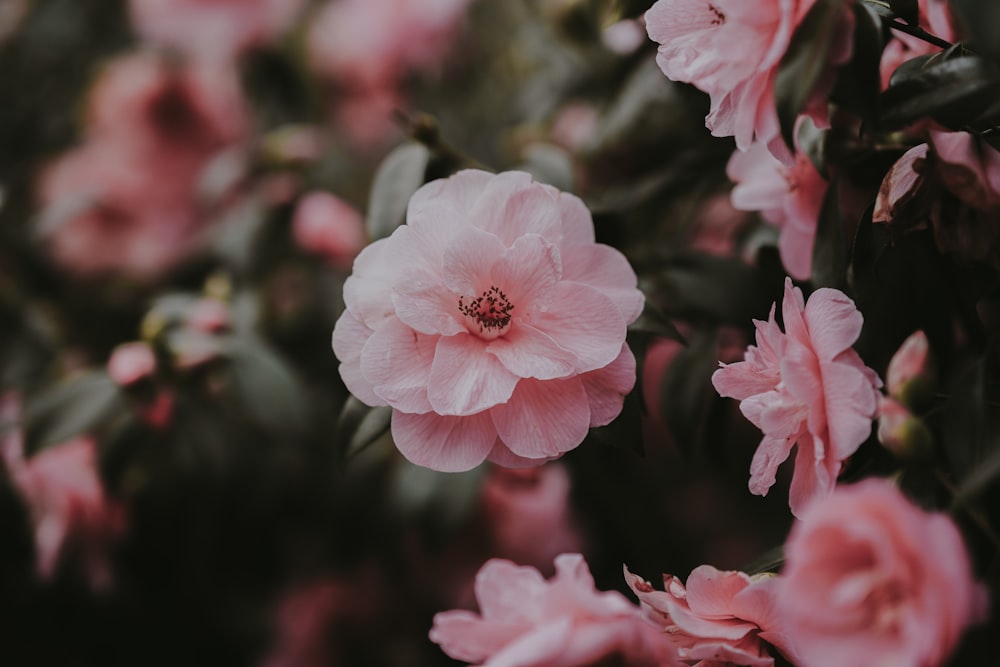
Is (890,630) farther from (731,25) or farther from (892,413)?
(731,25)

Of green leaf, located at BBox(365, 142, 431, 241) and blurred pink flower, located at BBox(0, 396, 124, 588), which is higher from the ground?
green leaf, located at BBox(365, 142, 431, 241)

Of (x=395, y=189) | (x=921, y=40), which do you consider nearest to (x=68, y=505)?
(x=395, y=189)

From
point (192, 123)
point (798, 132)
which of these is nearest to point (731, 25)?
point (798, 132)

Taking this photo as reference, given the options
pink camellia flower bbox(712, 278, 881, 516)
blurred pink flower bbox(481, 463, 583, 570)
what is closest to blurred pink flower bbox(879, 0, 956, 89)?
pink camellia flower bbox(712, 278, 881, 516)

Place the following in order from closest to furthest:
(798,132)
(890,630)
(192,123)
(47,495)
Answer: (890,630) < (798,132) < (47,495) < (192,123)

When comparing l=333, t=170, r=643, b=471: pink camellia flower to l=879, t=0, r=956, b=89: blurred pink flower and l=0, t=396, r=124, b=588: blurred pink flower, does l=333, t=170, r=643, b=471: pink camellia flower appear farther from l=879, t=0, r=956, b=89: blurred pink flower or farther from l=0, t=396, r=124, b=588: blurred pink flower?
l=0, t=396, r=124, b=588: blurred pink flower

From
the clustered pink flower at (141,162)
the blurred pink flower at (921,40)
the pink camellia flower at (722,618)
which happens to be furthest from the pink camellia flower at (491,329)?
the clustered pink flower at (141,162)

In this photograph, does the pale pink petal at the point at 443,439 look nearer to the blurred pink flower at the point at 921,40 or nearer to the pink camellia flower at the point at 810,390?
the pink camellia flower at the point at 810,390
